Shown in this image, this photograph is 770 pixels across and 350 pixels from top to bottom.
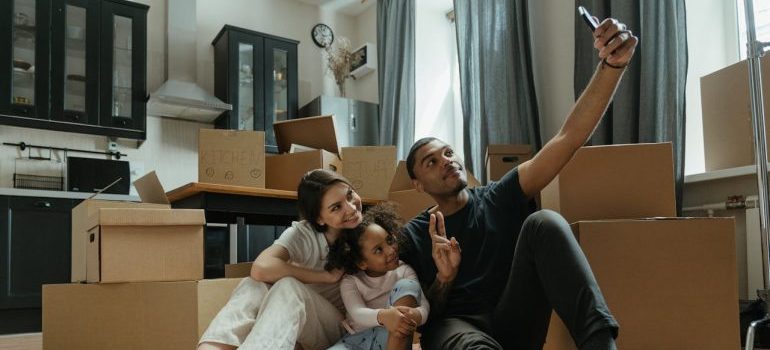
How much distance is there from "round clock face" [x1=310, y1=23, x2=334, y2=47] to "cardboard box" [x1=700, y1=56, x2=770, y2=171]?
3915 mm

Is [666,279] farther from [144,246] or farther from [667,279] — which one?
[144,246]

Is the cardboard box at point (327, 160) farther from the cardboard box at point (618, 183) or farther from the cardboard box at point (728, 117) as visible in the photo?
the cardboard box at point (728, 117)

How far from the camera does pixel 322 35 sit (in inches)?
236

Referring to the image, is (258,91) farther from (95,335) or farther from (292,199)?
(95,335)

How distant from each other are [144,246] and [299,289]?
0.71 meters

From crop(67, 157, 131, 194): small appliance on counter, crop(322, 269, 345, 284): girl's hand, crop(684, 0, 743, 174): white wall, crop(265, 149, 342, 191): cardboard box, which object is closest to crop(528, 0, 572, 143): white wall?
crop(684, 0, 743, 174): white wall

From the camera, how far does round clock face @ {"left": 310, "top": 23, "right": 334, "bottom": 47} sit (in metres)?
5.96

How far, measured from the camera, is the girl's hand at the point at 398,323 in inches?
62.1

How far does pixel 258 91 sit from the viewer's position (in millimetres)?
5301

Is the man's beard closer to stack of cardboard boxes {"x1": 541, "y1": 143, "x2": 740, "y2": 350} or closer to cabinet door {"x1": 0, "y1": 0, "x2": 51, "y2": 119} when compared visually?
stack of cardboard boxes {"x1": 541, "y1": 143, "x2": 740, "y2": 350}


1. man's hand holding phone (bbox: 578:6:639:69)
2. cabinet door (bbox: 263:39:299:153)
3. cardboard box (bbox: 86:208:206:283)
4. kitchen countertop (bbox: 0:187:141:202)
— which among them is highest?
cabinet door (bbox: 263:39:299:153)

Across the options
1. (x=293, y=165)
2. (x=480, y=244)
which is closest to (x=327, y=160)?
(x=293, y=165)

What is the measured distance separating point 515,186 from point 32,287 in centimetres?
381


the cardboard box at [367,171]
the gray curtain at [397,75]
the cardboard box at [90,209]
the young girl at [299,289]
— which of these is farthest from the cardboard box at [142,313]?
the gray curtain at [397,75]
